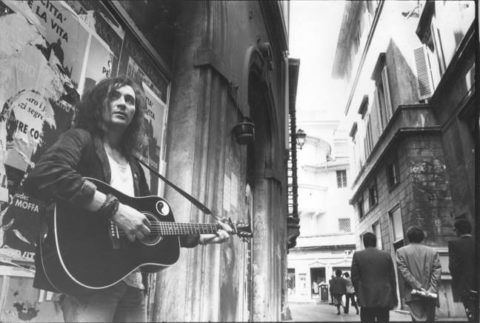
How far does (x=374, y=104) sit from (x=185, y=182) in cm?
142

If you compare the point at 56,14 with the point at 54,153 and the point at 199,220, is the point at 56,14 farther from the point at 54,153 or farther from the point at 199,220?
the point at 199,220

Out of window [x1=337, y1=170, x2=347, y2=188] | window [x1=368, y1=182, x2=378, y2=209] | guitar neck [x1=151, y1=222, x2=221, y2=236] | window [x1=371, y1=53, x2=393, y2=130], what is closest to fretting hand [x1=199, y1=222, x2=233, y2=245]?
guitar neck [x1=151, y1=222, x2=221, y2=236]

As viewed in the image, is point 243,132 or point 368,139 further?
point 243,132

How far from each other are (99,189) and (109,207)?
104 mm

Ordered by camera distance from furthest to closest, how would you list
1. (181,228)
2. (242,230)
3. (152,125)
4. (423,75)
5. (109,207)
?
(152,125) < (242,230) < (181,228) < (109,207) < (423,75)

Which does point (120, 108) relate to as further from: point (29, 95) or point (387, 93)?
point (387, 93)

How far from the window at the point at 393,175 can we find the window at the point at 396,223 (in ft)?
0.39

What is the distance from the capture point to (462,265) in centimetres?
108

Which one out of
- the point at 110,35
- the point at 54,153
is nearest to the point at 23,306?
the point at 54,153

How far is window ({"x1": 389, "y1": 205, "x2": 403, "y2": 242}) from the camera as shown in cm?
125

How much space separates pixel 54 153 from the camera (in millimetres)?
1724

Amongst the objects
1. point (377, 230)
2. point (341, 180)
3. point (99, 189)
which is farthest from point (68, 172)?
point (377, 230)

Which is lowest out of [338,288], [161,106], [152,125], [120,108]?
[338,288]

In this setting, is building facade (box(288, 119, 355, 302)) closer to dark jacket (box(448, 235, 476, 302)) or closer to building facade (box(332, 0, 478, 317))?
building facade (box(332, 0, 478, 317))
